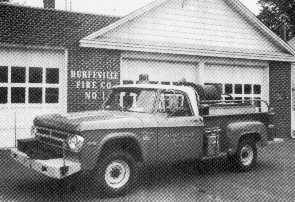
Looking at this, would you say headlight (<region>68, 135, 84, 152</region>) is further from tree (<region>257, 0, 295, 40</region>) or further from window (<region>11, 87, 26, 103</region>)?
tree (<region>257, 0, 295, 40</region>)

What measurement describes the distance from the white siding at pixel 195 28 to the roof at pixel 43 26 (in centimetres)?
70

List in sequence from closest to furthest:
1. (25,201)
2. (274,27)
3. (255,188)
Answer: (25,201) → (255,188) → (274,27)

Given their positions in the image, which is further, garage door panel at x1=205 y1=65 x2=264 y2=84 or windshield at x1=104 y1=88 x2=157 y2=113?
garage door panel at x1=205 y1=65 x2=264 y2=84

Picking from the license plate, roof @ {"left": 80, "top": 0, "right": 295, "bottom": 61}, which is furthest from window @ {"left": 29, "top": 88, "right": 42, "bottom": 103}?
the license plate

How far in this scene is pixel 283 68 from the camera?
52.7 feet

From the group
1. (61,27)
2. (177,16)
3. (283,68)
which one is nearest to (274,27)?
(283,68)

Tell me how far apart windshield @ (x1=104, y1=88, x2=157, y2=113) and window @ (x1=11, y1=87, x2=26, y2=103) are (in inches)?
161

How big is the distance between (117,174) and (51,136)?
4.15 feet

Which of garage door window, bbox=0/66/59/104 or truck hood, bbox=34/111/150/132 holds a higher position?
garage door window, bbox=0/66/59/104

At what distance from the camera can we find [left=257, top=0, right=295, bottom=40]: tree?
41.2 meters

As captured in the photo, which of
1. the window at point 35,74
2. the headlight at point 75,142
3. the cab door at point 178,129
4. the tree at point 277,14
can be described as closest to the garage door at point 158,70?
the window at point 35,74

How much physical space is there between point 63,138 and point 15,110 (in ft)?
17.7

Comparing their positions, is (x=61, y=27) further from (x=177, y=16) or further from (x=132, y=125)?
(x=132, y=125)

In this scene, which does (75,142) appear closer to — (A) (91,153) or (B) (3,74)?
(A) (91,153)
